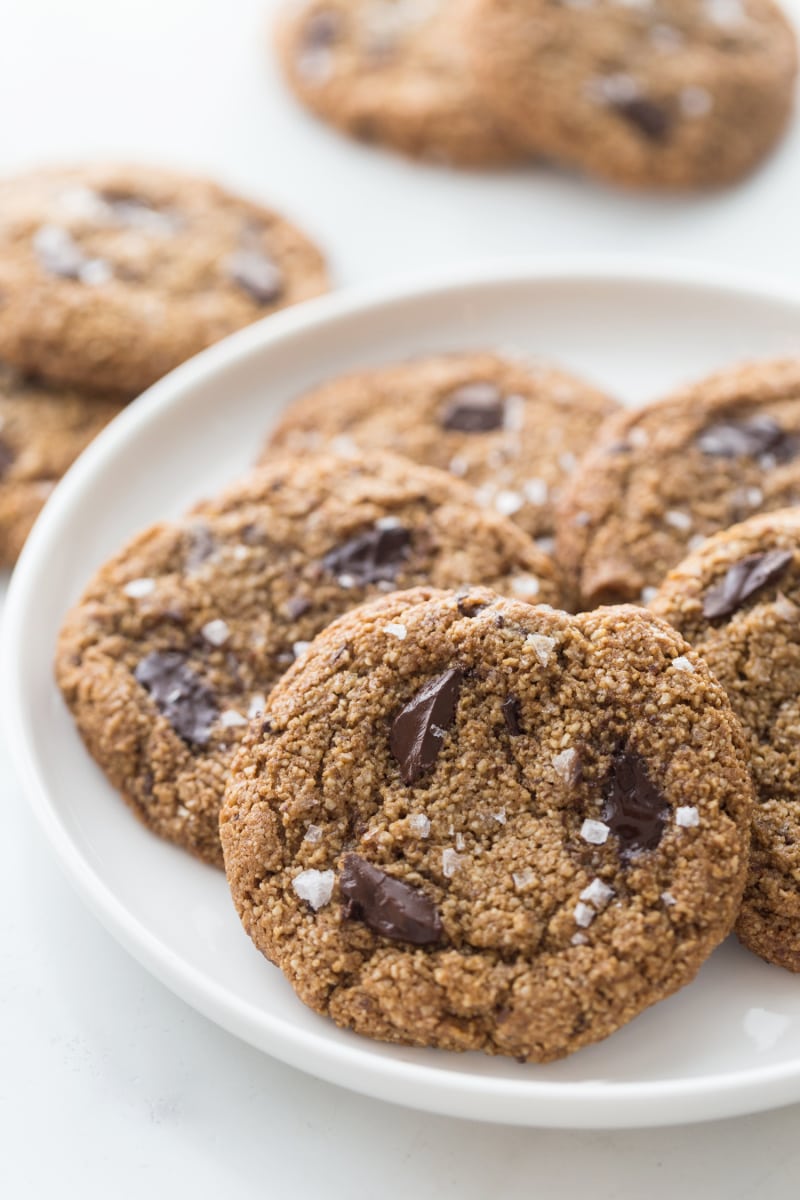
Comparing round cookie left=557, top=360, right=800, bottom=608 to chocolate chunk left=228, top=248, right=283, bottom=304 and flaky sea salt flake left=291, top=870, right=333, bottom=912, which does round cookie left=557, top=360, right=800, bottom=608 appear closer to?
flaky sea salt flake left=291, top=870, right=333, bottom=912

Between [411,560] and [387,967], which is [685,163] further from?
[387,967]

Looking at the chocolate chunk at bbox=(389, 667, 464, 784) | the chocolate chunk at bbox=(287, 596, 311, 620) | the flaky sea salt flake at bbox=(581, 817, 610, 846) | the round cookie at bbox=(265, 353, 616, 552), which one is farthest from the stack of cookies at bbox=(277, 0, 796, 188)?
the flaky sea salt flake at bbox=(581, 817, 610, 846)

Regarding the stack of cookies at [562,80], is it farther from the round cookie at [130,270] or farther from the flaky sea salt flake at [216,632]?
the flaky sea salt flake at [216,632]

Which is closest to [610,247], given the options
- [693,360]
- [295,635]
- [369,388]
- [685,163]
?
[685,163]

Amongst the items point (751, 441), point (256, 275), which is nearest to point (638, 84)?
point (256, 275)

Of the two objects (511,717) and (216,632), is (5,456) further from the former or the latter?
(511,717)

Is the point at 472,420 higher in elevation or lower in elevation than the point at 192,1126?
higher
